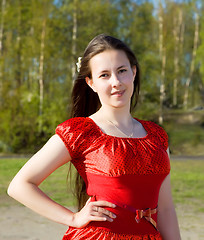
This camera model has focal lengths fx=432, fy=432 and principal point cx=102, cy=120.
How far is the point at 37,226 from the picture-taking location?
Result: 6793 millimetres

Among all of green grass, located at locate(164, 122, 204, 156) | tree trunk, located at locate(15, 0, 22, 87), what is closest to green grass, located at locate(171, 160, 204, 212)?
green grass, located at locate(164, 122, 204, 156)

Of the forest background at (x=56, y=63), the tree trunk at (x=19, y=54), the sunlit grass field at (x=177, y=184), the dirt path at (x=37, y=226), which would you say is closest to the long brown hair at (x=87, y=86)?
the dirt path at (x=37, y=226)

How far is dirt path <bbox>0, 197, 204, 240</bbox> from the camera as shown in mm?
6180

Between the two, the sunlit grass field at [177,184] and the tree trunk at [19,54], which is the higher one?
the tree trunk at [19,54]

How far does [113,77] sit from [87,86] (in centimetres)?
34

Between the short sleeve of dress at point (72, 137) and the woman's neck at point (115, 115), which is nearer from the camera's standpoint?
the short sleeve of dress at point (72, 137)

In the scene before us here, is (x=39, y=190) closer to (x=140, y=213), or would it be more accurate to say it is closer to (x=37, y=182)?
(x=37, y=182)

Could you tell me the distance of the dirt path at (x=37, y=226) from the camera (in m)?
6.18

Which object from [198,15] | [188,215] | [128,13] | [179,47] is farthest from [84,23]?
[188,215]

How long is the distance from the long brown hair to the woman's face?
4 centimetres

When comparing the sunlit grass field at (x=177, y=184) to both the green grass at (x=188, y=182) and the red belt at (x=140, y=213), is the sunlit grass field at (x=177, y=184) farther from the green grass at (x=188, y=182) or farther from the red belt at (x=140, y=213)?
the red belt at (x=140, y=213)

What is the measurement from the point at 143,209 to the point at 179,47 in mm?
35636

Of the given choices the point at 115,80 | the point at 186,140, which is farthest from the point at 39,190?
the point at 186,140

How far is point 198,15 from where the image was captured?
32406mm
